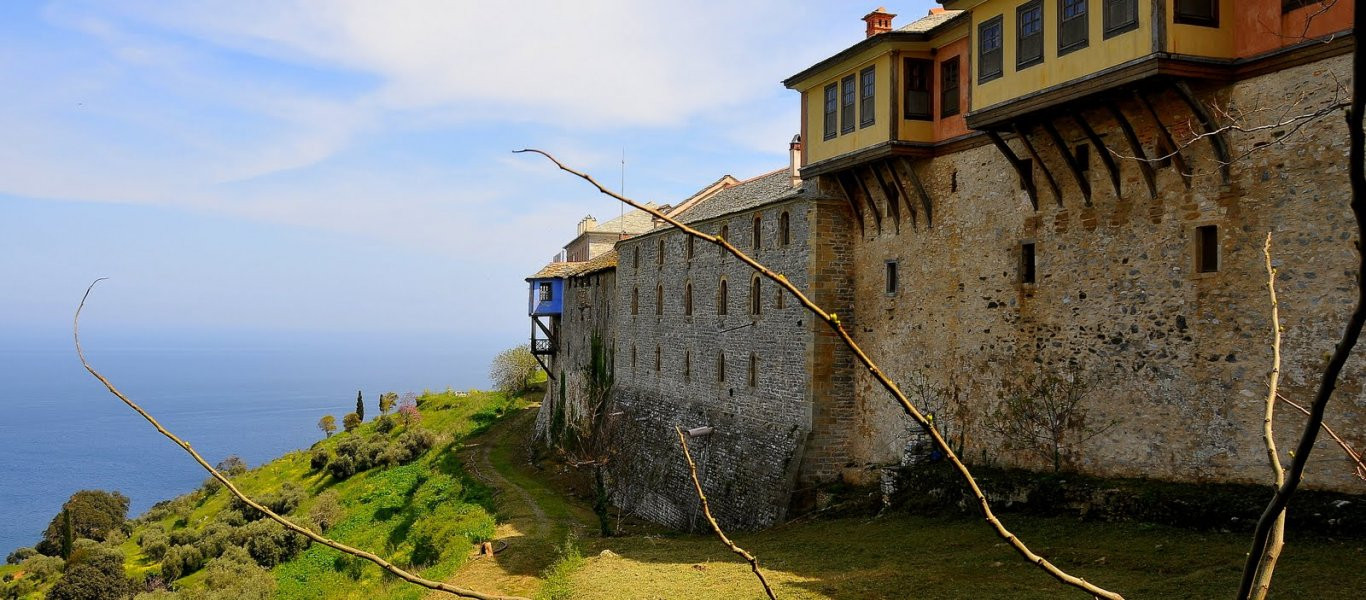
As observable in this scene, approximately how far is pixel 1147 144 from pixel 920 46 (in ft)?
21.3

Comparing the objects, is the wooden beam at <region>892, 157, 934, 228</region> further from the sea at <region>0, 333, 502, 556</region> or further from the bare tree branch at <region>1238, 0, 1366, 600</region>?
the sea at <region>0, 333, 502, 556</region>

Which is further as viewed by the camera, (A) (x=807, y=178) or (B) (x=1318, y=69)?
(A) (x=807, y=178)

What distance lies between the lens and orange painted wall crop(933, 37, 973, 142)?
20578 mm

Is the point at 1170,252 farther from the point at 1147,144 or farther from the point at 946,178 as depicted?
the point at 946,178

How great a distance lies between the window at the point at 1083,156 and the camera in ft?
58.4

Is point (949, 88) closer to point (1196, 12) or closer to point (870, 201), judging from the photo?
point (870, 201)

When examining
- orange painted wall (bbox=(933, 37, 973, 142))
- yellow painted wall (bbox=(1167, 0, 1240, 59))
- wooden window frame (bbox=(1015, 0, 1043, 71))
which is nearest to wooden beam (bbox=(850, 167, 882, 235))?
orange painted wall (bbox=(933, 37, 973, 142))

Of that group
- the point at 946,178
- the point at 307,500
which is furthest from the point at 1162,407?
the point at 307,500

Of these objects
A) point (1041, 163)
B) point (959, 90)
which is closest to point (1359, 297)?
point (1041, 163)

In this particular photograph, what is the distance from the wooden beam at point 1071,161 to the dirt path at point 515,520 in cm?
1298

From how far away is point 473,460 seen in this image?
44.4 metres

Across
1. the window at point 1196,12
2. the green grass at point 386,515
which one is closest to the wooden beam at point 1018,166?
the window at point 1196,12

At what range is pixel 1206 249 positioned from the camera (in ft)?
52.3

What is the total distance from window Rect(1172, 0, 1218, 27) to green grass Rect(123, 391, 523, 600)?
18964 millimetres
